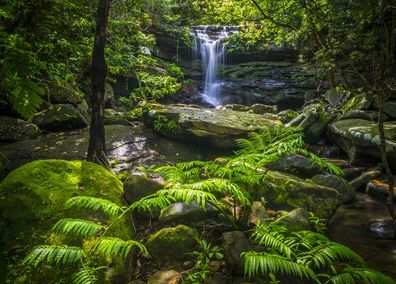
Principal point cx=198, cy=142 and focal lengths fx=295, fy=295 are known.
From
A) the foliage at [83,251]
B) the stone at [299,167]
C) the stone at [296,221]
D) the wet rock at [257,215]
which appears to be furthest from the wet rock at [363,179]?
the foliage at [83,251]

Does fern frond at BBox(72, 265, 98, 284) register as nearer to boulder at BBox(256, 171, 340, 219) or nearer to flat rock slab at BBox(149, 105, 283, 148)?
boulder at BBox(256, 171, 340, 219)

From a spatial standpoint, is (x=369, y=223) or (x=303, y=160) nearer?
(x=369, y=223)

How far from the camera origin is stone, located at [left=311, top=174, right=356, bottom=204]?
565 cm

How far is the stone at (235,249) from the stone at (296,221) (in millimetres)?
595

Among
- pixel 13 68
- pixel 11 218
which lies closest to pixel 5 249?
pixel 11 218

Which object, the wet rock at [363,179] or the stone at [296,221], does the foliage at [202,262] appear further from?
the wet rock at [363,179]

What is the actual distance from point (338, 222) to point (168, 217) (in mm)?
3163

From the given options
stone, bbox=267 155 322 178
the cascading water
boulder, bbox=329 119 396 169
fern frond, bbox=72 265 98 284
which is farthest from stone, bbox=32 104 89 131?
the cascading water

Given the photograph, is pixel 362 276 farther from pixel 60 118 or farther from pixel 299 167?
pixel 60 118

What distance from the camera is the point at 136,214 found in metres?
3.64

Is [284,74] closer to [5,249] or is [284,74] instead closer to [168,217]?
[168,217]

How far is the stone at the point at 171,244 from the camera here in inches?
116

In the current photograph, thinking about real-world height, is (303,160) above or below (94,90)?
below

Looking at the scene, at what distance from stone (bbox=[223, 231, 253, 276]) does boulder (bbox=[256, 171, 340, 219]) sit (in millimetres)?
1466
